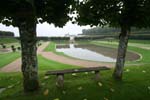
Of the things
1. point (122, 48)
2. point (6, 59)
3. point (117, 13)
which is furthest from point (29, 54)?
point (6, 59)

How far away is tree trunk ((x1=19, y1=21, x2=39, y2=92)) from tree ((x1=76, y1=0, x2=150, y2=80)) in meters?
2.06

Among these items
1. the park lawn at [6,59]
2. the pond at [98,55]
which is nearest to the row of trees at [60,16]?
the park lawn at [6,59]

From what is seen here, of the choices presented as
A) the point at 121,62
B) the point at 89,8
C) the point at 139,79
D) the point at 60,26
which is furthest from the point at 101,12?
the point at 139,79

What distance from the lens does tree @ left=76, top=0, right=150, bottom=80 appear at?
7.38 metres

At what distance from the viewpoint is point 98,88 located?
7.52m

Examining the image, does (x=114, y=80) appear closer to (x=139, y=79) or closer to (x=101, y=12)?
(x=139, y=79)

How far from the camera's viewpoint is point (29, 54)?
278 inches

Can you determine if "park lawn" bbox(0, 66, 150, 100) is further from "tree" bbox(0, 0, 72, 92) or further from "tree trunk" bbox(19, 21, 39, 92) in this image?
"tree" bbox(0, 0, 72, 92)

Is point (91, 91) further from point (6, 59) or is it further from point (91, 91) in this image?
point (6, 59)

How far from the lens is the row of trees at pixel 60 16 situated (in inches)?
267

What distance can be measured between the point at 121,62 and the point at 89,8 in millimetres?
2576

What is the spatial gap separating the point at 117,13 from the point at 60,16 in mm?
2150

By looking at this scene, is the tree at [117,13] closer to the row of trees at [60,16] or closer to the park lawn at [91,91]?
the row of trees at [60,16]

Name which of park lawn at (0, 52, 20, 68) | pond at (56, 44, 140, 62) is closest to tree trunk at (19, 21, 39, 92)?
park lawn at (0, 52, 20, 68)
